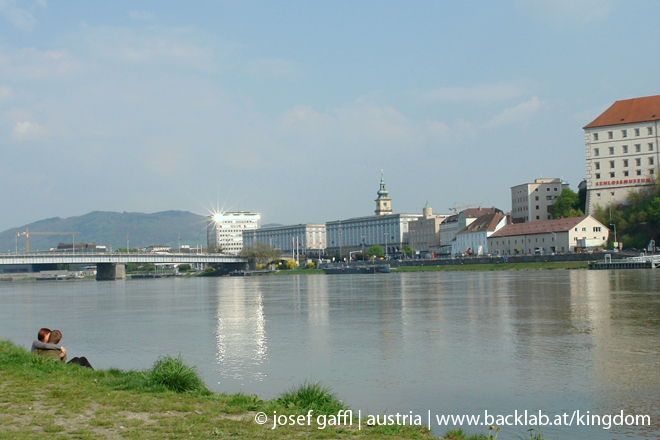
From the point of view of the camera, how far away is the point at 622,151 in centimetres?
11112

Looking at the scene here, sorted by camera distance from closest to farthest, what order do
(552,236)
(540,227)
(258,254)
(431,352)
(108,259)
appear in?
(431,352)
(552,236)
(540,227)
(108,259)
(258,254)

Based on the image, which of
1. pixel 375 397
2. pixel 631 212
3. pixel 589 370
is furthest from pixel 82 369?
pixel 631 212

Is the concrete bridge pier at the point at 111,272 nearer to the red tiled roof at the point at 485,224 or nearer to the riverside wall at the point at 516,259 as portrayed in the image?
the riverside wall at the point at 516,259

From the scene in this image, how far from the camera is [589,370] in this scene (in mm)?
14750

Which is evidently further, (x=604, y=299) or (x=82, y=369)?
(x=604, y=299)

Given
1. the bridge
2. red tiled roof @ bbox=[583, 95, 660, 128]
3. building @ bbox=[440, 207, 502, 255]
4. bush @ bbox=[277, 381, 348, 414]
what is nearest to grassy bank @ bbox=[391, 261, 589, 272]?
red tiled roof @ bbox=[583, 95, 660, 128]

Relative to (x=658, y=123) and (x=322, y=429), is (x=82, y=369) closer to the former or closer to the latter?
(x=322, y=429)

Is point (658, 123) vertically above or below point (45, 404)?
above

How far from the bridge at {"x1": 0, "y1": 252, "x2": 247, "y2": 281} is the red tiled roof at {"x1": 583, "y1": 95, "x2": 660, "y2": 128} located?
276 feet

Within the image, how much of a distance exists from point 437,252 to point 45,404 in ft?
530

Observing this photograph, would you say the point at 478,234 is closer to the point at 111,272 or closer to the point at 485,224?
the point at 485,224

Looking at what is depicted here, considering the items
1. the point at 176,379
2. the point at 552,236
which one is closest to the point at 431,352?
the point at 176,379

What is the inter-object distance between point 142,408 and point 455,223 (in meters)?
163

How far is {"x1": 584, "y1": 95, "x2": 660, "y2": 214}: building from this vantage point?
108 metres
